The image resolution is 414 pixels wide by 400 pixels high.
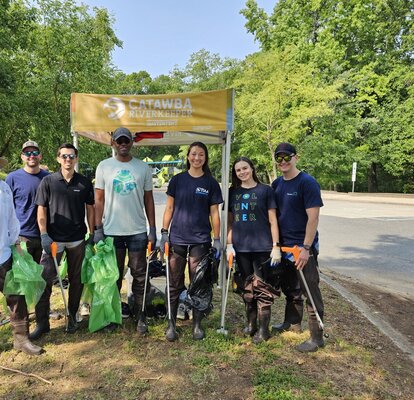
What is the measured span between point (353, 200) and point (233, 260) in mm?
18043

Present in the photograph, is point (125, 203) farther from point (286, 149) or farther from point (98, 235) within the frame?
point (286, 149)

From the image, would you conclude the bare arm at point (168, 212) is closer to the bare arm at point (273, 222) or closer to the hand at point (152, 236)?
the hand at point (152, 236)

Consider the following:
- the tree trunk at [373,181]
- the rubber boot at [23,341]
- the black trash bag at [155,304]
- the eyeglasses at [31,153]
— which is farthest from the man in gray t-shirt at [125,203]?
the tree trunk at [373,181]

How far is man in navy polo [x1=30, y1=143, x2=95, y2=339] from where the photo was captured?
10.9 ft

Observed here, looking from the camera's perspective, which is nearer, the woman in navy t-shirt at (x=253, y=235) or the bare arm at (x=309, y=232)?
the bare arm at (x=309, y=232)

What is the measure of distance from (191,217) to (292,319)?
5.26 feet

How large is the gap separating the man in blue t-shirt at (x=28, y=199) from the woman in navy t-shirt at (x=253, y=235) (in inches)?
78.0

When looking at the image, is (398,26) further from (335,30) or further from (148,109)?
(148,109)

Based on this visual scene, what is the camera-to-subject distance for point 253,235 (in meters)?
3.32

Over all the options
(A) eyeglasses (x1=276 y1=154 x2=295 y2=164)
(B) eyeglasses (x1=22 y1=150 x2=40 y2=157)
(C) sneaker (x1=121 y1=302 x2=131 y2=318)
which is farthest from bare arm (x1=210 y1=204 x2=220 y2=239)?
(B) eyeglasses (x1=22 y1=150 x2=40 y2=157)

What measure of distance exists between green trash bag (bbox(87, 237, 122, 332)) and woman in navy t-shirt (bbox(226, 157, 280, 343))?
116 cm

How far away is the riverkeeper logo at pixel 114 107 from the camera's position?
389 centimetres

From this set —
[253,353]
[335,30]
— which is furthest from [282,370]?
[335,30]

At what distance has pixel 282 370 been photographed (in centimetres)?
297
